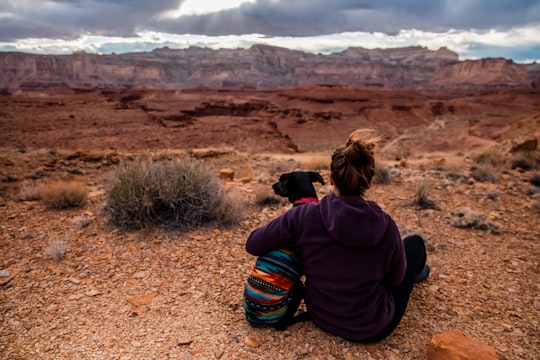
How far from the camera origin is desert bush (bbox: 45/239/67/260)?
3432 mm

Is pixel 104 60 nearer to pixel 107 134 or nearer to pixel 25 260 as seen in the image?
pixel 107 134

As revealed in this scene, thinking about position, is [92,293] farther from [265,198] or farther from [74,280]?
[265,198]

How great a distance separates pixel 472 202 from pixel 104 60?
405ft

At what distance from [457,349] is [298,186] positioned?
1304 mm

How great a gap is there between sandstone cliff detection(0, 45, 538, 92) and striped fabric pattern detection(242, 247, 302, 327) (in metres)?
84.2

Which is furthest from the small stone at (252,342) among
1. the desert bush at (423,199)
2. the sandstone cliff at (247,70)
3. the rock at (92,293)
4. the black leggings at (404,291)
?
the sandstone cliff at (247,70)

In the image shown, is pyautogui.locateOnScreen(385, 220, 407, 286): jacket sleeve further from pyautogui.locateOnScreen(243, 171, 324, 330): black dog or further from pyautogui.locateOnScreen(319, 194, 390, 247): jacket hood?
pyautogui.locateOnScreen(243, 171, 324, 330): black dog

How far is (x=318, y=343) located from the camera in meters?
2.28

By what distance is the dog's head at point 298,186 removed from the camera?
7.47ft

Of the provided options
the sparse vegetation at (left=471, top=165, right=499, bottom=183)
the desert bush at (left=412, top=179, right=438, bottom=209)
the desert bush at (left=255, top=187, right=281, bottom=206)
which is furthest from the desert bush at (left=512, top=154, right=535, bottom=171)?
the desert bush at (left=255, top=187, right=281, bottom=206)

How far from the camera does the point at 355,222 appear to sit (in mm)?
1820

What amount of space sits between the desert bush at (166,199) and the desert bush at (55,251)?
0.68m

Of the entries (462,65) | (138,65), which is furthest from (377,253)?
(138,65)

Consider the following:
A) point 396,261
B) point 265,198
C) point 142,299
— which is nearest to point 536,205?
point 265,198
